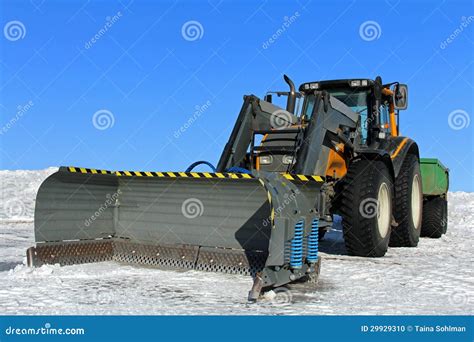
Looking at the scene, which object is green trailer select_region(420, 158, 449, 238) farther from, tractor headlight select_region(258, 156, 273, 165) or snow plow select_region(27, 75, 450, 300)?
tractor headlight select_region(258, 156, 273, 165)

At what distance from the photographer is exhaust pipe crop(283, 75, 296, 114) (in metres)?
8.19

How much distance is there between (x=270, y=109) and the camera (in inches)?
293

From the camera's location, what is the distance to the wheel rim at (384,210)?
23.5 ft

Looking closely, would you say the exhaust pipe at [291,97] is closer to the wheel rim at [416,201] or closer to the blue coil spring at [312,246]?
the wheel rim at [416,201]

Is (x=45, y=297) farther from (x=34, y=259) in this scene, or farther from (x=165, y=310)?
(x=34, y=259)

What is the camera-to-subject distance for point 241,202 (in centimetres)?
606

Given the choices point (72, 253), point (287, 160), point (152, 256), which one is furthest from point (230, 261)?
point (72, 253)

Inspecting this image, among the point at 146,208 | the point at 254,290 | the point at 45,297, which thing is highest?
the point at 146,208

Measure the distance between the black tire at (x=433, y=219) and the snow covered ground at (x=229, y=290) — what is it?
398 cm

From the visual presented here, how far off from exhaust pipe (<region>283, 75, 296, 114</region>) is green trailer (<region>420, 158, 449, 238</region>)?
372cm

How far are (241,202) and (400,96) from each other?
11.5ft

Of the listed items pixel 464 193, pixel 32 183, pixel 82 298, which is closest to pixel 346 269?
pixel 82 298

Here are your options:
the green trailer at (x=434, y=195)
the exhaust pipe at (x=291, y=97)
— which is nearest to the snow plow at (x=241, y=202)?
the exhaust pipe at (x=291, y=97)

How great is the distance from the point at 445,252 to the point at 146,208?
484cm
